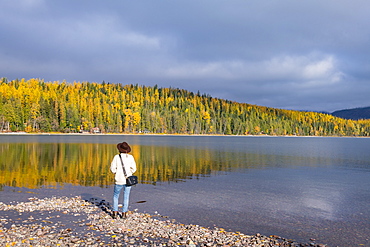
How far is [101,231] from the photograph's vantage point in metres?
12.0

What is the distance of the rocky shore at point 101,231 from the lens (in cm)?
1077

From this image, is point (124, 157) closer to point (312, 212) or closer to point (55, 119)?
point (312, 212)

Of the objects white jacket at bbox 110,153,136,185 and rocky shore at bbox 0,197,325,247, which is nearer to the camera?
rocky shore at bbox 0,197,325,247

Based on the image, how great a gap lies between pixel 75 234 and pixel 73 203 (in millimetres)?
5582

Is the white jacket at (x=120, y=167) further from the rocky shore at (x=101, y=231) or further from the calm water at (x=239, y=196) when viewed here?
the calm water at (x=239, y=196)

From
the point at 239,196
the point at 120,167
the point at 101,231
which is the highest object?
the point at 120,167

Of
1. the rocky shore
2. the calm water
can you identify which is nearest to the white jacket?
the rocky shore

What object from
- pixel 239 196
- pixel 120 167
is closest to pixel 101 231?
pixel 120 167

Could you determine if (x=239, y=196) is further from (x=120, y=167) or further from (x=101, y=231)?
(x=101, y=231)

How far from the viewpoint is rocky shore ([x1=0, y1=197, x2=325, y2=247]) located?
35.3 ft

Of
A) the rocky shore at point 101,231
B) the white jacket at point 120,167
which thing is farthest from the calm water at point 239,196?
the white jacket at point 120,167

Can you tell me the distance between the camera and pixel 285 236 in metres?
12.3

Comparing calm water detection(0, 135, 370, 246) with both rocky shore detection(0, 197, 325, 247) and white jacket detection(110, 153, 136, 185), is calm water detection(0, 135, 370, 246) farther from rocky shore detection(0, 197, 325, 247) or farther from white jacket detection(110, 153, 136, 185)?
white jacket detection(110, 153, 136, 185)

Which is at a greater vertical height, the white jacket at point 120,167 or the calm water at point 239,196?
the white jacket at point 120,167
